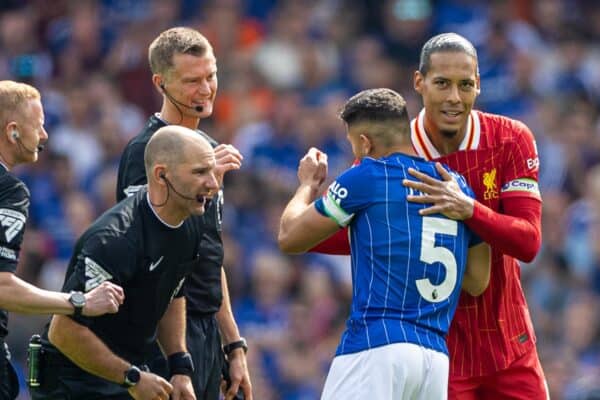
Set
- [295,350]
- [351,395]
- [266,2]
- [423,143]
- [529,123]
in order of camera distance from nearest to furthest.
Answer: [351,395]
[423,143]
[295,350]
[529,123]
[266,2]

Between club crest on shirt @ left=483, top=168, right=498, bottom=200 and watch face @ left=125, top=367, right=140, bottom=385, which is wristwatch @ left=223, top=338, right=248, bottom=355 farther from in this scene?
club crest on shirt @ left=483, top=168, right=498, bottom=200

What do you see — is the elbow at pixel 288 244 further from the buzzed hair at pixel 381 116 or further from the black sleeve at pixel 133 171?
the black sleeve at pixel 133 171

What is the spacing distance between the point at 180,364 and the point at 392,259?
4.02ft

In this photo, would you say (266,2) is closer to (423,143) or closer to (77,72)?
(77,72)

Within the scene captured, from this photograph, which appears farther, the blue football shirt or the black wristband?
the black wristband

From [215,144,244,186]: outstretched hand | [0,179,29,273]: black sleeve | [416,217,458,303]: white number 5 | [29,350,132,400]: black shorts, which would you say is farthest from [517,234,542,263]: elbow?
[0,179,29,273]: black sleeve

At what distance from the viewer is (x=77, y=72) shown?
15875 mm

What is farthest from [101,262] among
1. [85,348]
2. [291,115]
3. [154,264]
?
[291,115]

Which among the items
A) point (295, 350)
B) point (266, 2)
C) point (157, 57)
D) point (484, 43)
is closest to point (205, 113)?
point (157, 57)

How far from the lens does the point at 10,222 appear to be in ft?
21.9

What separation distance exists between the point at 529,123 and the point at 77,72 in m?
4.97

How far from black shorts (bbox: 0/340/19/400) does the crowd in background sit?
524 cm

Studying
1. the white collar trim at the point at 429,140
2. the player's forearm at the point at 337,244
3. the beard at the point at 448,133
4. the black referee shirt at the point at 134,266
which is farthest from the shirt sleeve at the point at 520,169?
the black referee shirt at the point at 134,266

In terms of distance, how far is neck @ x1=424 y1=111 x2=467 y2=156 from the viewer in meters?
7.24
